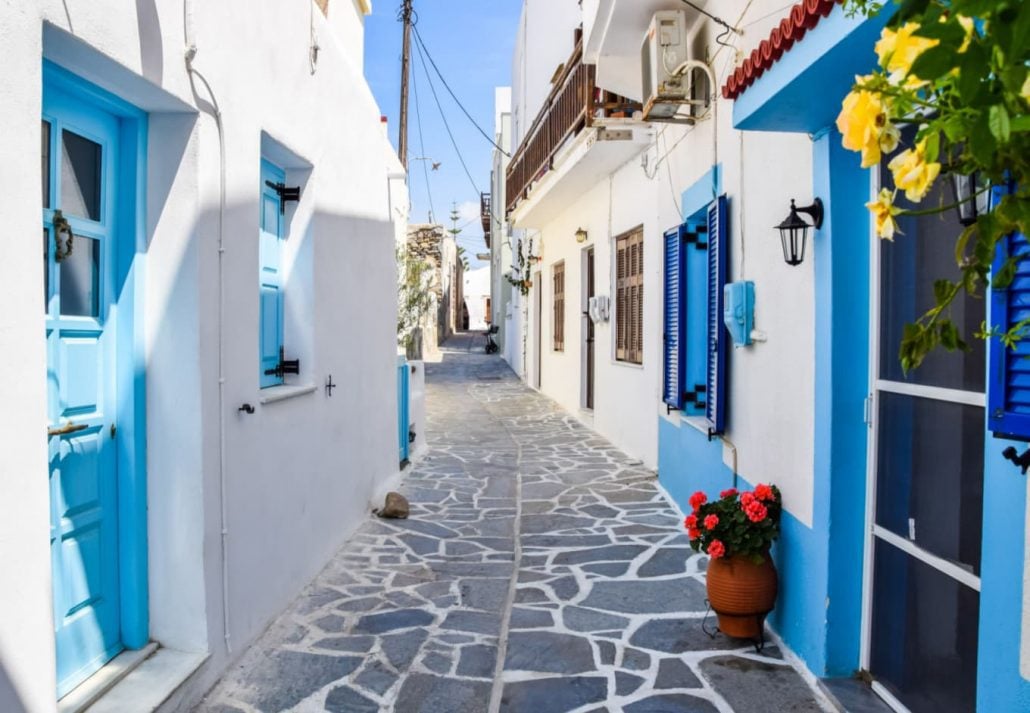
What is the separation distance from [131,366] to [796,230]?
10.6 ft

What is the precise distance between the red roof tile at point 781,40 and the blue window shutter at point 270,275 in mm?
2857

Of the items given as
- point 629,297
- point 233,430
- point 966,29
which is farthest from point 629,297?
point 966,29

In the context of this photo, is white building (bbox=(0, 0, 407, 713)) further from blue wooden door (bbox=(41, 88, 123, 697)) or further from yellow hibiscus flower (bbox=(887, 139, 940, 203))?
yellow hibiscus flower (bbox=(887, 139, 940, 203))

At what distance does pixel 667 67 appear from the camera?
6387 mm

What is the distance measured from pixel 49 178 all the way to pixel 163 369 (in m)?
0.94

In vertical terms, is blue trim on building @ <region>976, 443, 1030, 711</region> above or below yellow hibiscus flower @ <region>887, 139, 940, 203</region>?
below

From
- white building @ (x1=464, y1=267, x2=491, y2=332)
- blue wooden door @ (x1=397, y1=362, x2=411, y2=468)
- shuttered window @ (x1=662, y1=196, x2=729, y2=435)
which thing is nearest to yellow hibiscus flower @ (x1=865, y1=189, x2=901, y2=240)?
shuttered window @ (x1=662, y1=196, x2=729, y2=435)

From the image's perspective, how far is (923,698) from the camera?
→ 3033mm

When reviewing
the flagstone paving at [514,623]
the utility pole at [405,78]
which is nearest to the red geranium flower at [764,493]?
the flagstone paving at [514,623]

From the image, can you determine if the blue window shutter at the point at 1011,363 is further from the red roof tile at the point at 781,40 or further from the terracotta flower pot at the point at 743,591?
the terracotta flower pot at the point at 743,591

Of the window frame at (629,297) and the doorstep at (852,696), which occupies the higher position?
the window frame at (629,297)

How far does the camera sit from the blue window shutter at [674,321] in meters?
6.64

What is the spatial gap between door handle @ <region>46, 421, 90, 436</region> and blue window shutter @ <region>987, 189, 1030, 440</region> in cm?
317

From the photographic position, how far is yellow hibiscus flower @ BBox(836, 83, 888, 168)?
42.8 inches
